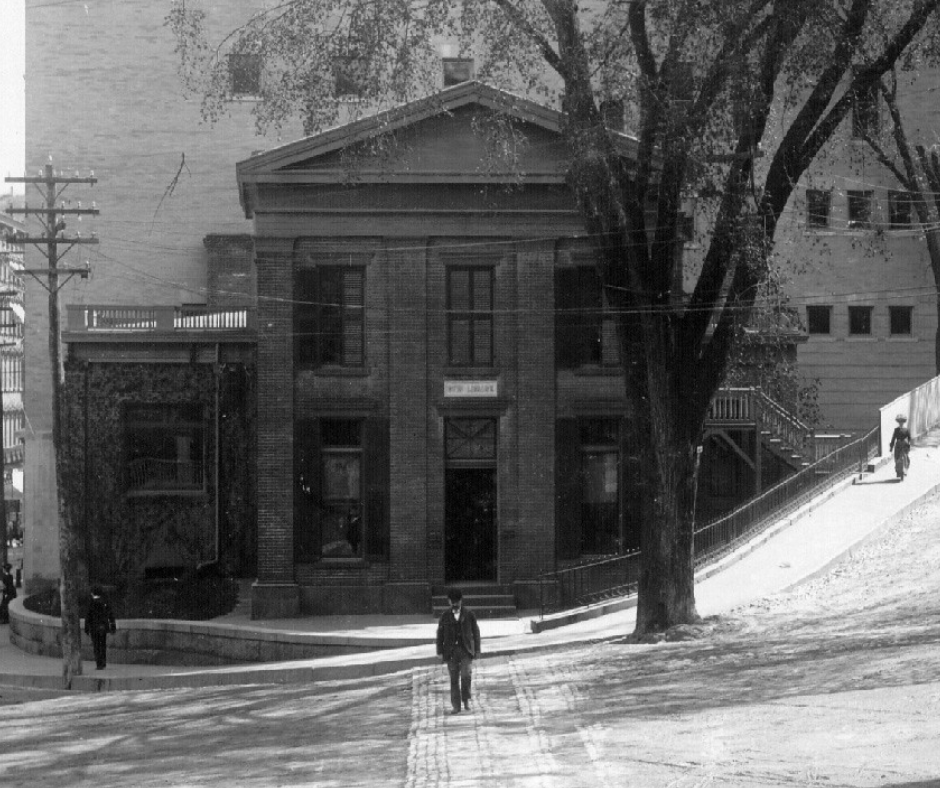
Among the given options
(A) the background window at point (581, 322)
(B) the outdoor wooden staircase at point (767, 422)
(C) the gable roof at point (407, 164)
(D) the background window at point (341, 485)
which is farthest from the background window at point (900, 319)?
(D) the background window at point (341, 485)

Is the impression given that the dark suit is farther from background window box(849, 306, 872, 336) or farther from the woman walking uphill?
background window box(849, 306, 872, 336)

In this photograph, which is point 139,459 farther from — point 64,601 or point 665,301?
point 665,301

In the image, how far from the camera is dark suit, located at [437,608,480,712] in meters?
18.0

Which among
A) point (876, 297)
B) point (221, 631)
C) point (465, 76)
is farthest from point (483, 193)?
point (876, 297)

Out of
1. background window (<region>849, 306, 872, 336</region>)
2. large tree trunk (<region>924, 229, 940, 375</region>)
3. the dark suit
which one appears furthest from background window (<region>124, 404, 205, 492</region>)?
background window (<region>849, 306, 872, 336</region>)

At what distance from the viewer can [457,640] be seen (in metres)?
18.0

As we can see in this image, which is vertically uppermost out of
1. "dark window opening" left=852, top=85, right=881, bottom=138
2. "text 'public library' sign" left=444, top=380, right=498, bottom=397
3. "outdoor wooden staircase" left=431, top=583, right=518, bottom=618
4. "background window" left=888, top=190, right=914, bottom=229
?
"background window" left=888, top=190, right=914, bottom=229

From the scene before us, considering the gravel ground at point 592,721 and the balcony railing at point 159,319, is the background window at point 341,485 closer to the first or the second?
the balcony railing at point 159,319

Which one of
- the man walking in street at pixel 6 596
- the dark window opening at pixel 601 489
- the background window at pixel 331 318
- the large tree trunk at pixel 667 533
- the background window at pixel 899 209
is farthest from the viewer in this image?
the background window at pixel 899 209

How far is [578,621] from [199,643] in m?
8.01

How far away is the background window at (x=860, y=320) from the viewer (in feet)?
161

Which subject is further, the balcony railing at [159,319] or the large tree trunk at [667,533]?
the balcony railing at [159,319]

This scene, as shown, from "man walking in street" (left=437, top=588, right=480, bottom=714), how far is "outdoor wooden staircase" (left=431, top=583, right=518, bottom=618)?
14.7m

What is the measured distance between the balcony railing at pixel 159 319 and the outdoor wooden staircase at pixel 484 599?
8624mm
